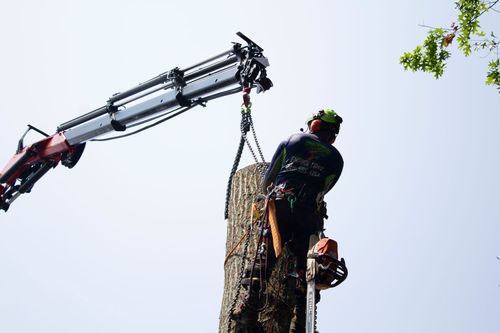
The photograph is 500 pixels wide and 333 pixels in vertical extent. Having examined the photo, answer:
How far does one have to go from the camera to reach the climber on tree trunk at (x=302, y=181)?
4.82 metres

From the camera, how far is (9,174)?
9.55 m

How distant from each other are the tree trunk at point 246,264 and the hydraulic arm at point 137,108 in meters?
1.10

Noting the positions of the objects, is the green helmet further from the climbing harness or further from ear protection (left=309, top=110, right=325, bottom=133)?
the climbing harness

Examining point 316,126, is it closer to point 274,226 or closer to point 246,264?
point 274,226

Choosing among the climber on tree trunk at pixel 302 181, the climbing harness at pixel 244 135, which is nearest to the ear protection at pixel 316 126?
the climber on tree trunk at pixel 302 181

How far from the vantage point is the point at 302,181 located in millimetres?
4949

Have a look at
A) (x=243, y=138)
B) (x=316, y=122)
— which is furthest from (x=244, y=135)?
(x=316, y=122)

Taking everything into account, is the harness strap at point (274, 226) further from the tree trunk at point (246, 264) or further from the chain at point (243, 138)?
the chain at point (243, 138)

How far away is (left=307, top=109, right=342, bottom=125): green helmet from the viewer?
529 centimetres

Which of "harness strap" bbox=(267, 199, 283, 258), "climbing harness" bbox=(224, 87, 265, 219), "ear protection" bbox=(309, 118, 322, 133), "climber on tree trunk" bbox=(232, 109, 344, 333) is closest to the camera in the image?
"harness strap" bbox=(267, 199, 283, 258)

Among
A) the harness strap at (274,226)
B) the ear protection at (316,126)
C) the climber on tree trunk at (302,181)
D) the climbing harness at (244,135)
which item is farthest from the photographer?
the climbing harness at (244,135)

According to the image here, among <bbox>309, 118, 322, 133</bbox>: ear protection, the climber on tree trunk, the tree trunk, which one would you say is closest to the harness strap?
the climber on tree trunk

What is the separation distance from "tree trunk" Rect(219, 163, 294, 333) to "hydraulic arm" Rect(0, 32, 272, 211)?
3.61 ft

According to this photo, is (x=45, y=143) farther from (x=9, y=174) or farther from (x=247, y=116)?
(x=247, y=116)
